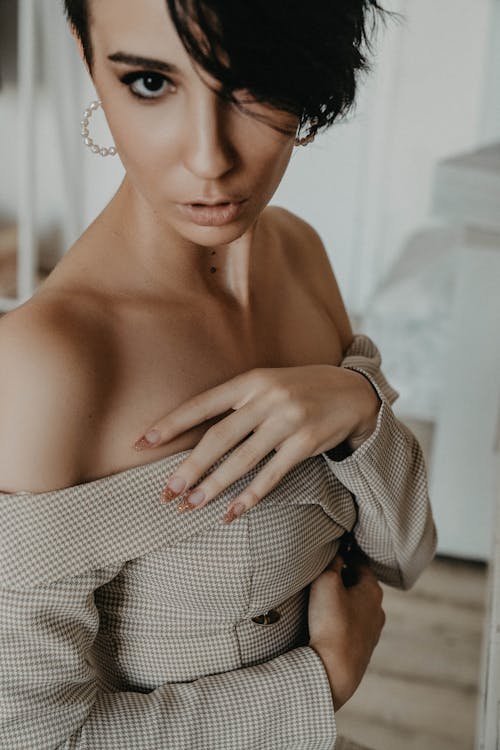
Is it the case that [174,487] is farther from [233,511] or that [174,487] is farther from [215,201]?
[215,201]

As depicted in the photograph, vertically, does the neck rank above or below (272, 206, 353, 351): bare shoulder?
above

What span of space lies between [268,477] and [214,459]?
0.18 ft

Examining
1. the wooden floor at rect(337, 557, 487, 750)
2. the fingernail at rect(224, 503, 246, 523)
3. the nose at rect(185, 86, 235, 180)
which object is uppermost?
the nose at rect(185, 86, 235, 180)

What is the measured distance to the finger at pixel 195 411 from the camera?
0.73m

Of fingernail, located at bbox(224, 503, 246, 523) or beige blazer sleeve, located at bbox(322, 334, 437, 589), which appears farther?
beige blazer sleeve, located at bbox(322, 334, 437, 589)

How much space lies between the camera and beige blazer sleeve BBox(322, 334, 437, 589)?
88cm

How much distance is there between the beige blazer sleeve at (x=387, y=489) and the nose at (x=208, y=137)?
1.09ft

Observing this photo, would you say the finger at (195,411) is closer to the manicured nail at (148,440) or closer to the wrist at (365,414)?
the manicured nail at (148,440)

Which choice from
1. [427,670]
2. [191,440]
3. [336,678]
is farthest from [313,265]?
[427,670]

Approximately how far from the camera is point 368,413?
0.87 meters

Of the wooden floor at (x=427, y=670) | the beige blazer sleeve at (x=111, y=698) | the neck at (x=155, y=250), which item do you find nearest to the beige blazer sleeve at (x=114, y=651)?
the beige blazer sleeve at (x=111, y=698)

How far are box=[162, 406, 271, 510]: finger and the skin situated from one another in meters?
0.02

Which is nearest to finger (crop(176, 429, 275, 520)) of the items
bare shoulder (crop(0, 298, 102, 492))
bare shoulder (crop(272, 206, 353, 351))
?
bare shoulder (crop(0, 298, 102, 492))

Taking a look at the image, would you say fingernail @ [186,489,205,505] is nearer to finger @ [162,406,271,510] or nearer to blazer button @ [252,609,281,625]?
finger @ [162,406,271,510]
